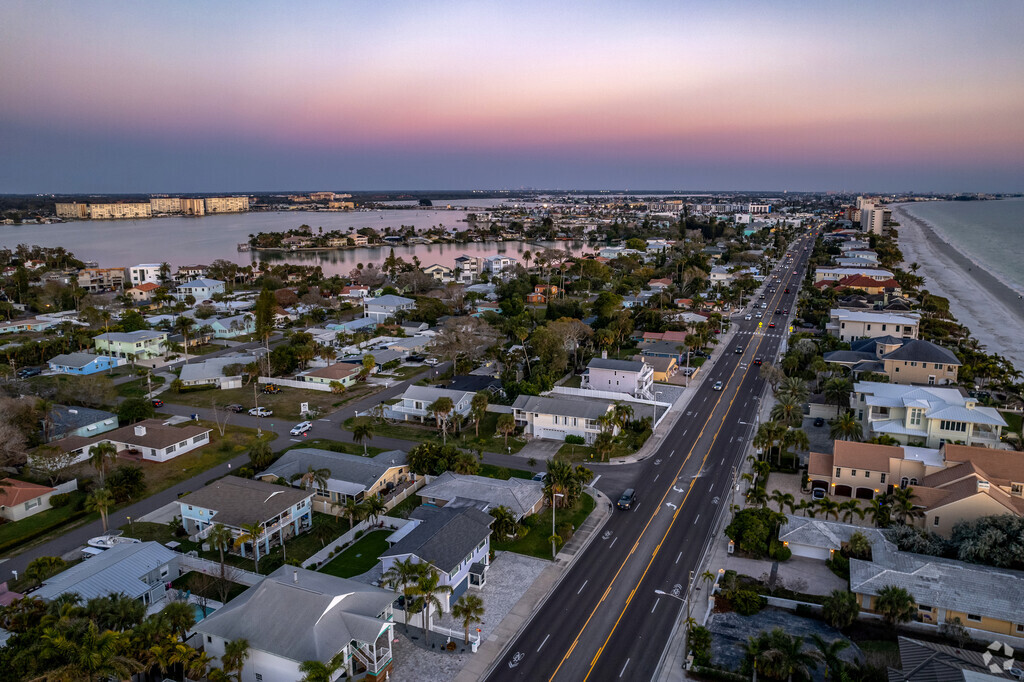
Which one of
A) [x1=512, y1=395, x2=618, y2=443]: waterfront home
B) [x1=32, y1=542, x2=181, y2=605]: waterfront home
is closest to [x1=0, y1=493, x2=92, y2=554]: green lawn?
[x1=32, y1=542, x2=181, y2=605]: waterfront home

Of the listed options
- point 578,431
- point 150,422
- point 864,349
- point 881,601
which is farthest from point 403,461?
point 864,349

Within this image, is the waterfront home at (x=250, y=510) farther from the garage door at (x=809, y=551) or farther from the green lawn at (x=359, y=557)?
the garage door at (x=809, y=551)

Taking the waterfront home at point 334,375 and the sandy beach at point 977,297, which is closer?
the waterfront home at point 334,375

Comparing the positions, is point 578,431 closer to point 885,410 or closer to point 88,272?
point 885,410

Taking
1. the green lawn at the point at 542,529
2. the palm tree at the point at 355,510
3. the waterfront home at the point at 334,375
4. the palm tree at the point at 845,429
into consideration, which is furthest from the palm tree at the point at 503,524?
the waterfront home at the point at 334,375

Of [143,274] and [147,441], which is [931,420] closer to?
[147,441]

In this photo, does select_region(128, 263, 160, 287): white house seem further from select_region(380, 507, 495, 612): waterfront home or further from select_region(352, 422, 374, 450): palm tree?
select_region(380, 507, 495, 612): waterfront home

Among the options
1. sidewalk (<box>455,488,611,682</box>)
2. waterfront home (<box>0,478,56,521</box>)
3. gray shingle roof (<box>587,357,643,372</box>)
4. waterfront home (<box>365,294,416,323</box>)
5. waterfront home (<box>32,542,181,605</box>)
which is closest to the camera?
sidewalk (<box>455,488,611,682</box>)
